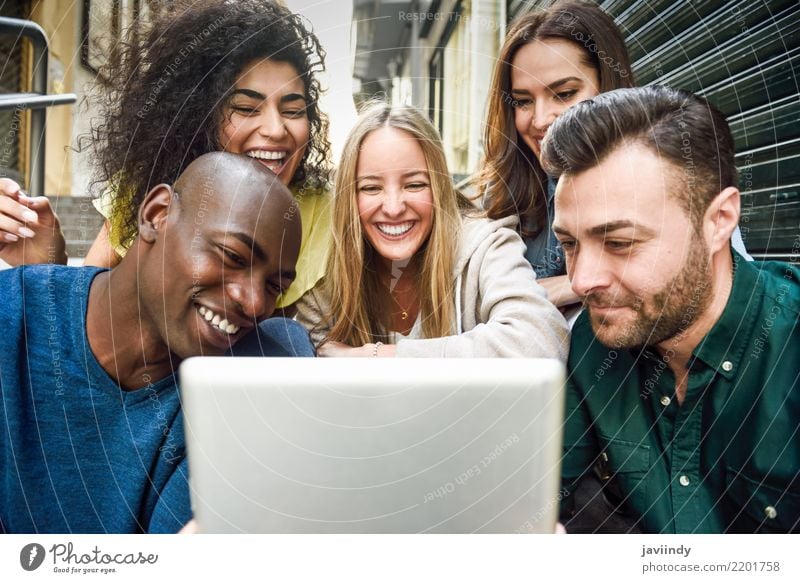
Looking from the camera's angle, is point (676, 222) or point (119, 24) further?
point (119, 24)

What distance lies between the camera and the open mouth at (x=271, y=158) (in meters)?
1.24

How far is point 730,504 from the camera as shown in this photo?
1228 millimetres

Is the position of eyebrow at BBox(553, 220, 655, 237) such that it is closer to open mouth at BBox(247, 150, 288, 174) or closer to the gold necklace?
the gold necklace

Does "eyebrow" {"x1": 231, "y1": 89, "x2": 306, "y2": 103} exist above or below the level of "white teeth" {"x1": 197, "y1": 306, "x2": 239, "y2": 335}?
above

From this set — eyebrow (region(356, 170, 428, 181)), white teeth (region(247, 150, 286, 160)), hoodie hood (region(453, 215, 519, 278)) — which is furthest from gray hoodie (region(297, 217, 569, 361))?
white teeth (region(247, 150, 286, 160))

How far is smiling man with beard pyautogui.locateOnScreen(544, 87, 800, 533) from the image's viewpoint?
1174 millimetres

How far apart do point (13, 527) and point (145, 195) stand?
55cm

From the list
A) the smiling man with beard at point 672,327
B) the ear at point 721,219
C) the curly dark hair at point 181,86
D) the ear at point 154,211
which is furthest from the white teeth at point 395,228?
the ear at point 721,219

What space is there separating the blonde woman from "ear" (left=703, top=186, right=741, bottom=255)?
26 centimetres

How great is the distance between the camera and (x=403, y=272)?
1259 mm

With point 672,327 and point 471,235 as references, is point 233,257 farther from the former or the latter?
point 672,327

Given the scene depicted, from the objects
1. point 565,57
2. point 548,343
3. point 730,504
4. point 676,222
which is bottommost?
point 730,504
